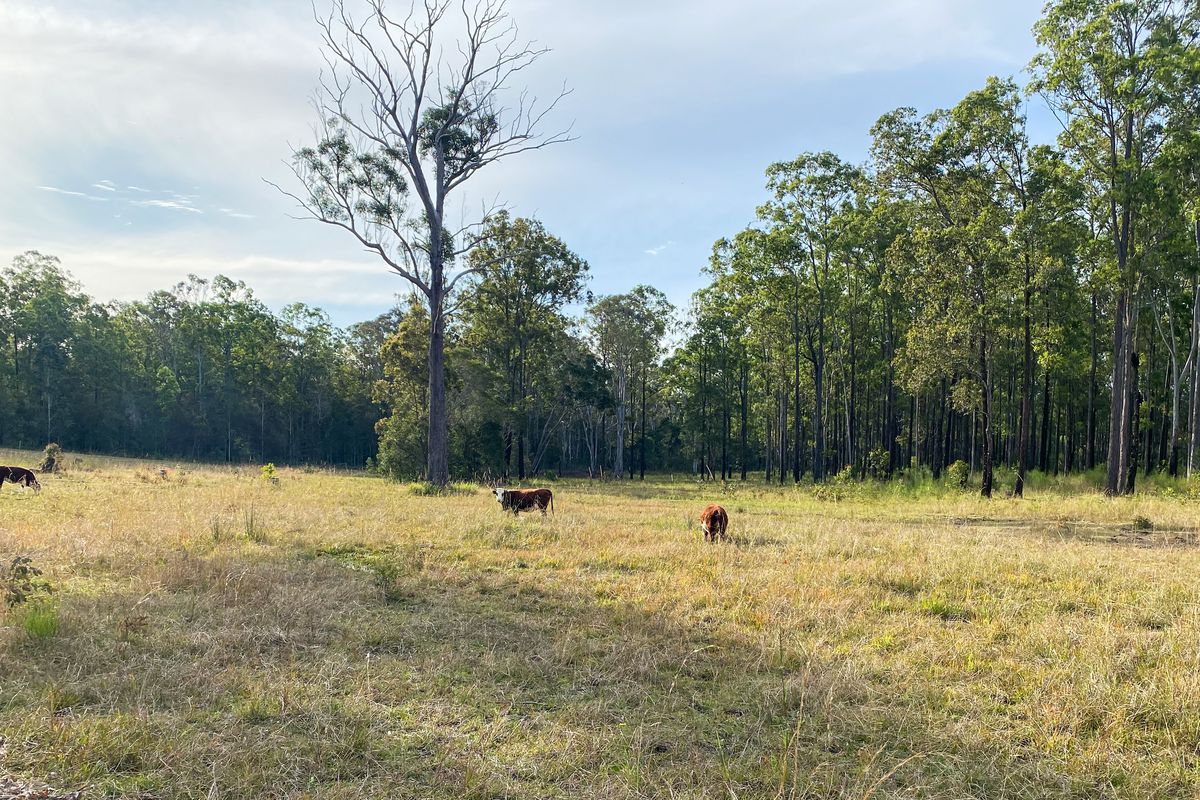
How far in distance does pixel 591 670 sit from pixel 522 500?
32.9 feet

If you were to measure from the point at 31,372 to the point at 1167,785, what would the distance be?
7094 cm

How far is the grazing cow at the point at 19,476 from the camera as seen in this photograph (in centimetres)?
1627

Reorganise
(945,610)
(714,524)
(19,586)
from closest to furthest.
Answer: (19,586) → (945,610) → (714,524)

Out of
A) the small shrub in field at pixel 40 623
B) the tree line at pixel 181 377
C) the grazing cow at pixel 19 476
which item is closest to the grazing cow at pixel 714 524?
the small shrub in field at pixel 40 623

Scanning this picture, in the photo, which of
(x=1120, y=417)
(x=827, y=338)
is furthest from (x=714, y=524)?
(x=827, y=338)

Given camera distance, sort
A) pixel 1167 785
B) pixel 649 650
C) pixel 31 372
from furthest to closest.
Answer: pixel 31 372 < pixel 649 650 < pixel 1167 785

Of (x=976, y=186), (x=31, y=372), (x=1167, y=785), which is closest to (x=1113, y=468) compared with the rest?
(x=976, y=186)

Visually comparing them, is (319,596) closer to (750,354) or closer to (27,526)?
(27,526)

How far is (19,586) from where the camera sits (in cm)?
593

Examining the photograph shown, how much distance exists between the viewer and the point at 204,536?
9711mm

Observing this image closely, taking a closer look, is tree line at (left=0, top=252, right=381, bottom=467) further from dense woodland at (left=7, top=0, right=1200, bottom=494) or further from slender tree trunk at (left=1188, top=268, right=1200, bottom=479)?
slender tree trunk at (left=1188, top=268, right=1200, bottom=479)

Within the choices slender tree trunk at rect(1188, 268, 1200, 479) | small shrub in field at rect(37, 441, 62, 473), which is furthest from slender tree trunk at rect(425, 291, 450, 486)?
slender tree trunk at rect(1188, 268, 1200, 479)

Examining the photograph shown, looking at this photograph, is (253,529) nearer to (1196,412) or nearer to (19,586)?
(19,586)

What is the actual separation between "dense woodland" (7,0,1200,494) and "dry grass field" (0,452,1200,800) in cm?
1535
